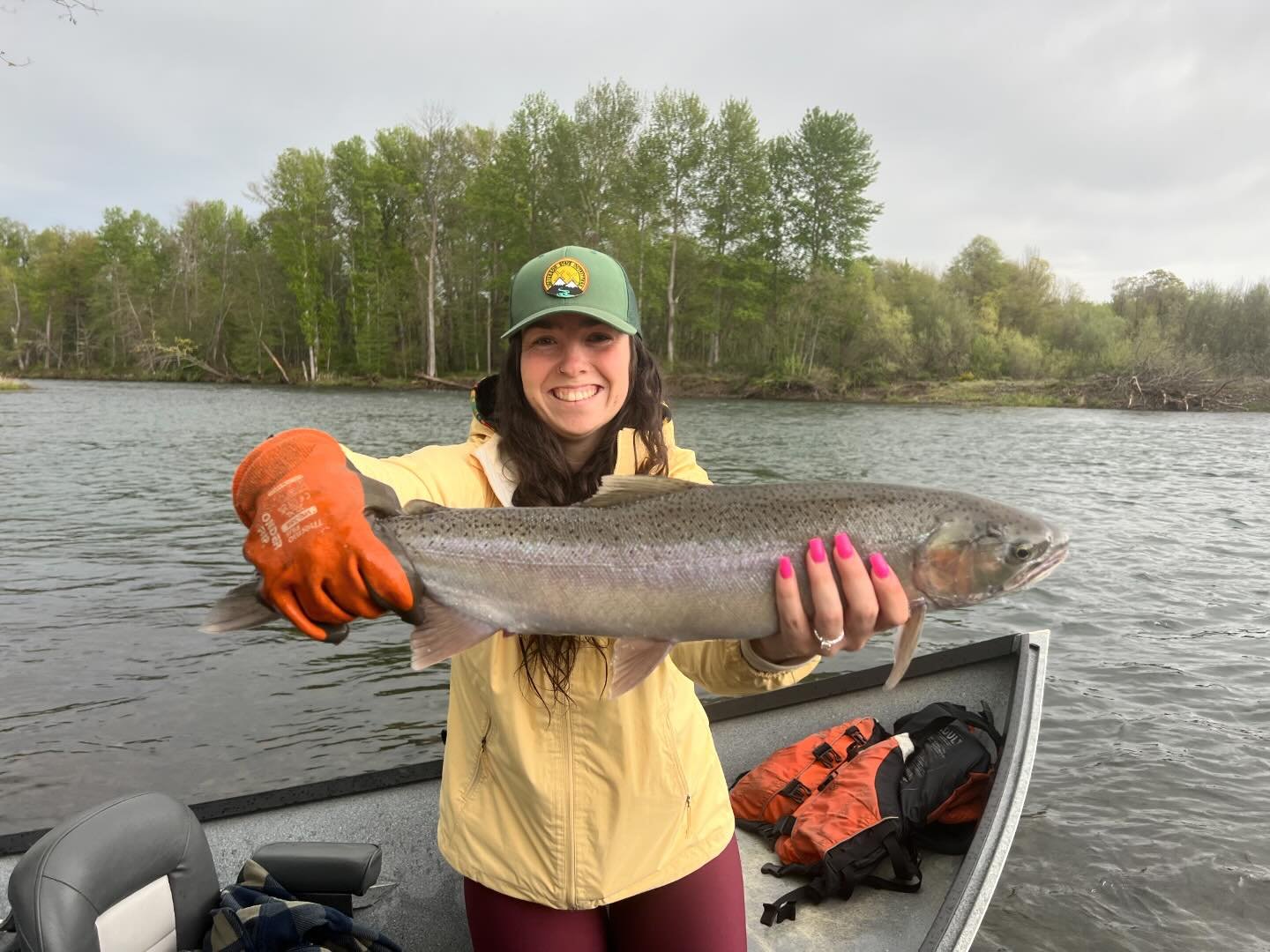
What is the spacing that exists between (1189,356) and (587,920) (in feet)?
186

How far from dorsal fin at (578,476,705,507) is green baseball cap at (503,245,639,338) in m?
0.51

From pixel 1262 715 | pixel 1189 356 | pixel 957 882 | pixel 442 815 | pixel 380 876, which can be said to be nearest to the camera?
pixel 442 815

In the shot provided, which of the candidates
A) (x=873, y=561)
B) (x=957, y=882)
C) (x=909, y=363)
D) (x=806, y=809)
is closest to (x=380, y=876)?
(x=806, y=809)

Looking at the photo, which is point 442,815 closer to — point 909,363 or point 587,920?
point 587,920

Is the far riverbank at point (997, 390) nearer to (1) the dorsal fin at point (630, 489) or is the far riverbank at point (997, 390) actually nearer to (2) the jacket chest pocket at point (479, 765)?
(1) the dorsal fin at point (630, 489)

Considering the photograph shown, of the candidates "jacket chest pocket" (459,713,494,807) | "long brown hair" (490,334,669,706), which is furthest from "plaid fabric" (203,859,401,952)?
"long brown hair" (490,334,669,706)

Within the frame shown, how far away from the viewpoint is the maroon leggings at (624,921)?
2383mm

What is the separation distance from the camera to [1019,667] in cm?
520

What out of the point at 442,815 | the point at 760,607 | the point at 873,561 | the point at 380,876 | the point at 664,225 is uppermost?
the point at 664,225

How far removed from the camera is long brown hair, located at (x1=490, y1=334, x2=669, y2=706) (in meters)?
2.75

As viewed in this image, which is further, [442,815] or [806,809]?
[806,809]

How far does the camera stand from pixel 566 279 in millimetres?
2598

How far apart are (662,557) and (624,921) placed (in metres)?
1.14

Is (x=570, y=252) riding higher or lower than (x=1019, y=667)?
higher
